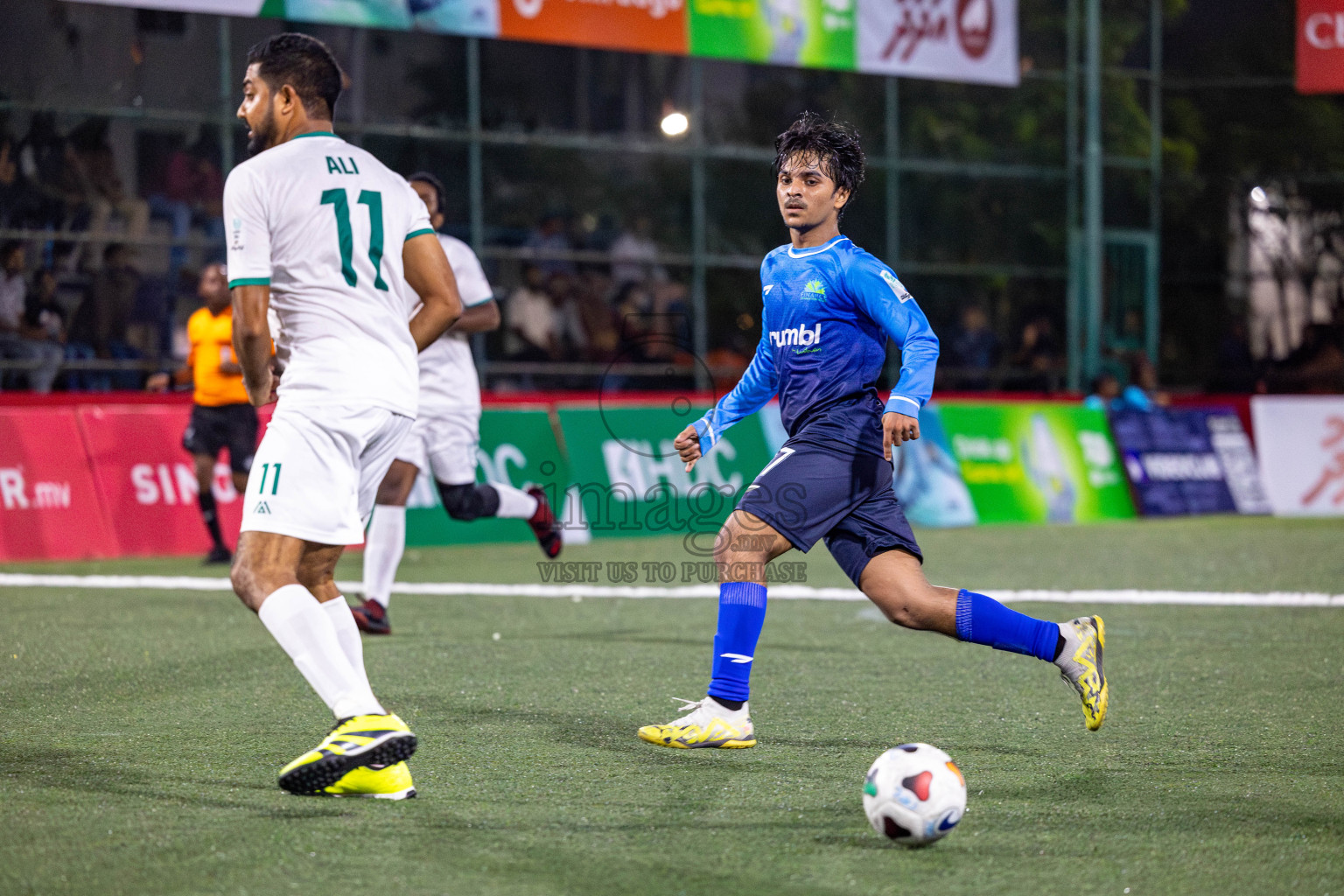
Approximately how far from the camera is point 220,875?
360 centimetres

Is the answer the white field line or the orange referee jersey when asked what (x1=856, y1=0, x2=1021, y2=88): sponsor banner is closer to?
the orange referee jersey

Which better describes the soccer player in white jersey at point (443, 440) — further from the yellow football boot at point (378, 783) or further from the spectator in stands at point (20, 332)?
the spectator in stands at point (20, 332)

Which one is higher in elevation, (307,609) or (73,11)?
(73,11)

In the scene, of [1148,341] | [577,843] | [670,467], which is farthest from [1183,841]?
[1148,341]

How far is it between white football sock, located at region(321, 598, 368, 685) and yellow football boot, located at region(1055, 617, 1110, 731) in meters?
2.24

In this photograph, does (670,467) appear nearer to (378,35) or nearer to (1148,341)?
(378,35)

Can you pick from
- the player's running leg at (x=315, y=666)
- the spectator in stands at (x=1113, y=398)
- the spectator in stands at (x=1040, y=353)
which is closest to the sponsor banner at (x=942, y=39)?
the spectator in stands at (x=1040, y=353)

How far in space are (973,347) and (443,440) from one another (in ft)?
45.0

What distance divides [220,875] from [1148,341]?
21198 mm

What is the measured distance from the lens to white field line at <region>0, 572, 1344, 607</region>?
31.1ft

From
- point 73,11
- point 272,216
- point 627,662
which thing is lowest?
point 627,662

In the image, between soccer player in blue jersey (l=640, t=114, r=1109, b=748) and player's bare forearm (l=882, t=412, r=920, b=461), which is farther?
soccer player in blue jersey (l=640, t=114, r=1109, b=748)

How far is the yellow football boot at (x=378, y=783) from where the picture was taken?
4305mm

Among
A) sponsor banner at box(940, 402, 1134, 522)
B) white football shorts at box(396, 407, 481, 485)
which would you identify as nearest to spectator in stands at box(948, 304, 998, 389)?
sponsor banner at box(940, 402, 1134, 522)
